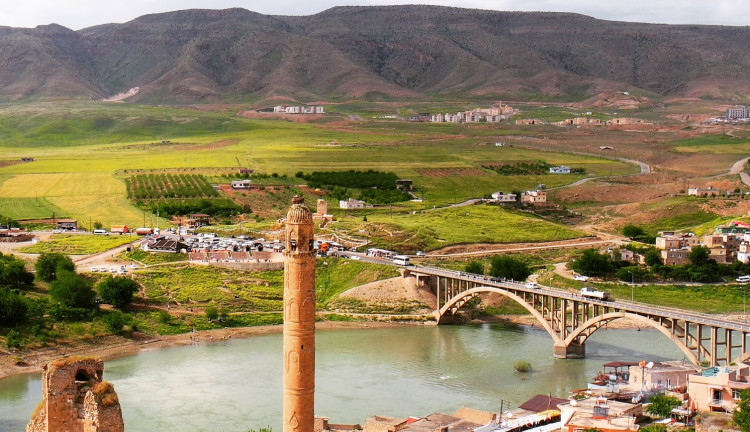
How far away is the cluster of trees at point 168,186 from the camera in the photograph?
127 m

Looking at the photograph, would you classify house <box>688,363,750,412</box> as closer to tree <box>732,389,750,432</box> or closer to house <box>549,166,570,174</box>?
tree <box>732,389,750,432</box>

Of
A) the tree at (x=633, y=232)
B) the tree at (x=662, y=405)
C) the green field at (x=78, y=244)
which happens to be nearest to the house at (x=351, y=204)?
the green field at (x=78, y=244)

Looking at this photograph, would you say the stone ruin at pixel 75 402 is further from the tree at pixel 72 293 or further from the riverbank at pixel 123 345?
the tree at pixel 72 293

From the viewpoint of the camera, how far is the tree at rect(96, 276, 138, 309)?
3076 inches

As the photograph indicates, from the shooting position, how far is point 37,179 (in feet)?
467

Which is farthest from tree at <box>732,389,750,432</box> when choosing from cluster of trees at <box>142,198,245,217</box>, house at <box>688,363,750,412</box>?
cluster of trees at <box>142,198,245,217</box>

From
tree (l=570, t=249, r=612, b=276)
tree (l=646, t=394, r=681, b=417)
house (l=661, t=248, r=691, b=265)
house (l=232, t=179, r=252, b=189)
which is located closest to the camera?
tree (l=646, t=394, r=681, b=417)

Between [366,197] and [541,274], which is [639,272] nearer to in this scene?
[541,274]

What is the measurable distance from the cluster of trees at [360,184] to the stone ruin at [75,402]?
9134cm

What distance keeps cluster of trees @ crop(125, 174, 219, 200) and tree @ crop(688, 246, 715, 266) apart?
184ft

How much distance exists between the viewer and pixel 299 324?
3769 cm

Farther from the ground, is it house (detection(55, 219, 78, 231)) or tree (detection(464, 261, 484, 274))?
house (detection(55, 219, 78, 231))

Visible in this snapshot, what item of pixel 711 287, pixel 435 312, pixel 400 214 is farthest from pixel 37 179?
pixel 711 287

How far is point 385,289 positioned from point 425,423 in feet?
126
